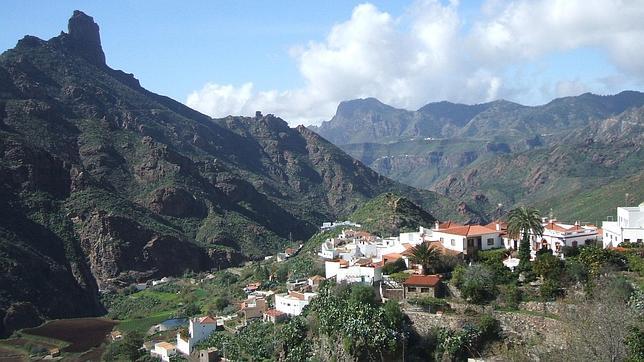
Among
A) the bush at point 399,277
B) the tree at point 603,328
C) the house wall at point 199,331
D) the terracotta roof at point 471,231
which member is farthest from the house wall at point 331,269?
the tree at point 603,328

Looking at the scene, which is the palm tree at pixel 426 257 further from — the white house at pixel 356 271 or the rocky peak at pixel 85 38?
the rocky peak at pixel 85 38

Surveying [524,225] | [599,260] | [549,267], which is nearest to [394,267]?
[524,225]

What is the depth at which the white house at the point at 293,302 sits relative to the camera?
152 feet

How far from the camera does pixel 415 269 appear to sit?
43438 mm

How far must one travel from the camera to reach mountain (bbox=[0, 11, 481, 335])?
89.6 metres

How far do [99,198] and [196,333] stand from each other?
66624 millimetres

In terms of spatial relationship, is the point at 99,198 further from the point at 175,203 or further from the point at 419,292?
the point at 419,292

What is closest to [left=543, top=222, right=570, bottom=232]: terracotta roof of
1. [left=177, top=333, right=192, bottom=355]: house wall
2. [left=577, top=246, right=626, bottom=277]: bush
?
[left=577, top=246, right=626, bottom=277]: bush

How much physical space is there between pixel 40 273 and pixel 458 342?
6670 cm

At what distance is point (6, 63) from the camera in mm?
137250

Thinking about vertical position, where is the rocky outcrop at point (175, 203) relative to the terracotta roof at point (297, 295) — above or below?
above

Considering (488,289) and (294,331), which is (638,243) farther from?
(294,331)

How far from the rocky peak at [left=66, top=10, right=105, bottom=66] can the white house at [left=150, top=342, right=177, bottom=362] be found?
5533 inches

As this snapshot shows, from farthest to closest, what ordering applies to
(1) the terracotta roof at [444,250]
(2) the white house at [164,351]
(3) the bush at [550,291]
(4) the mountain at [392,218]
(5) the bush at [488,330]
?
(4) the mountain at [392,218], (2) the white house at [164,351], (1) the terracotta roof at [444,250], (3) the bush at [550,291], (5) the bush at [488,330]
